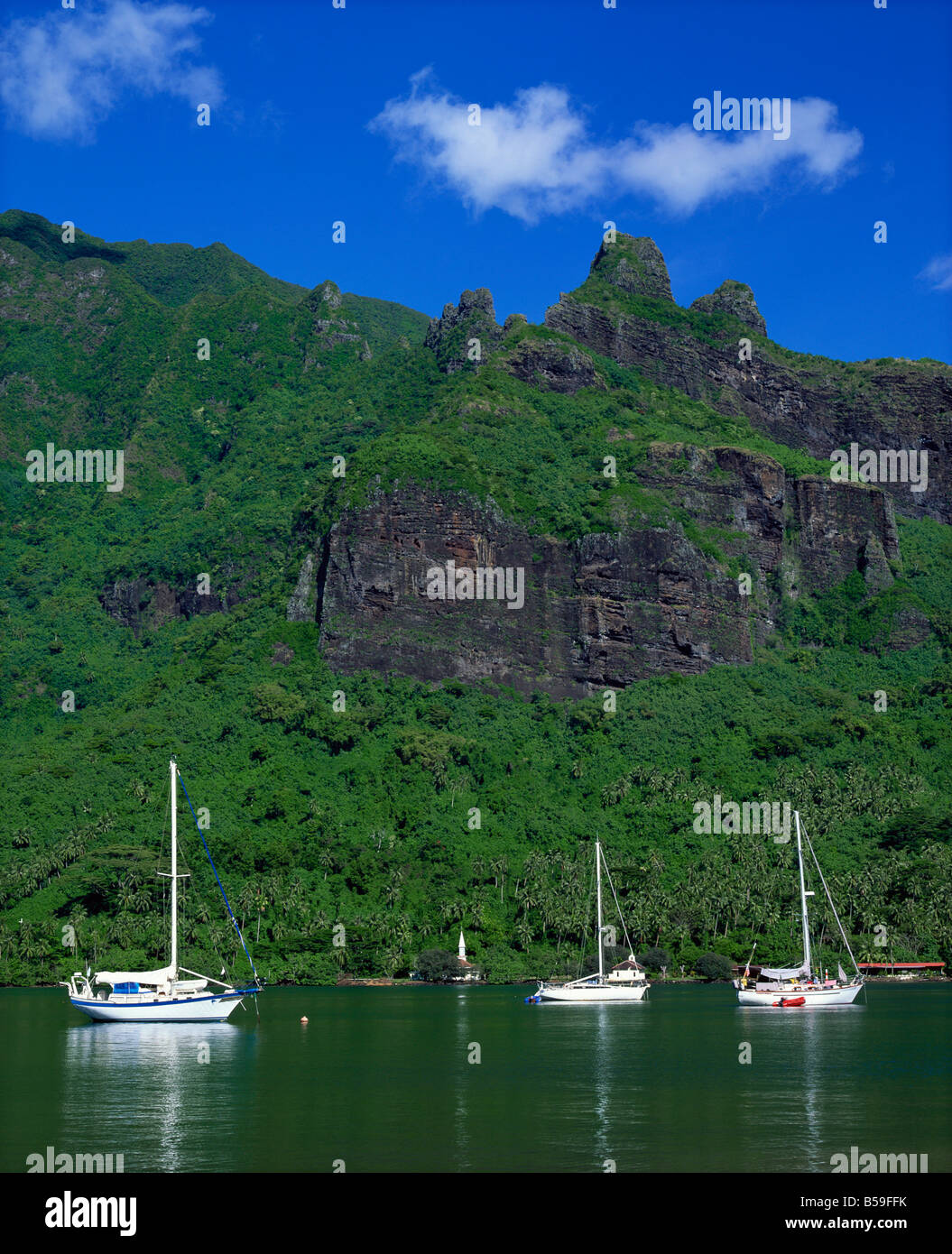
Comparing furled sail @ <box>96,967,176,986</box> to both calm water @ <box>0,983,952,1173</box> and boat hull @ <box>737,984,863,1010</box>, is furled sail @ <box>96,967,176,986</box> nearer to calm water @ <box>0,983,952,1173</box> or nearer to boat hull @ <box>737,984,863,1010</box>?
calm water @ <box>0,983,952,1173</box>

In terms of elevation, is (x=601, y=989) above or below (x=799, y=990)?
below

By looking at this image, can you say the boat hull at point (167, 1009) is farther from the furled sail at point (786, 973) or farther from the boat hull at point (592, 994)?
the furled sail at point (786, 973)

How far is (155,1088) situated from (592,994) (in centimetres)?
5286

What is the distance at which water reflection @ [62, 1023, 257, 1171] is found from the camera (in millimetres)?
37478

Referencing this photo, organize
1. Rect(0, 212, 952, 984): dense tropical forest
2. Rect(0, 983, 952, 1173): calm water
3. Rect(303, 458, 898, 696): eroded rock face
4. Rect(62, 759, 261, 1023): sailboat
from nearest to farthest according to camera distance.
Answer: Rect(0, 983, 952, 1173): calm water < Rect(62, 759, 261, 1023): sailboat < Rect(0, 212, 952, 984): dense tropical forest < Rect(303, 458, 898, 696): eroded rock face

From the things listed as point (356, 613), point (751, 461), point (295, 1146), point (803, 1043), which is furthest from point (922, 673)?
point (295, 1146)

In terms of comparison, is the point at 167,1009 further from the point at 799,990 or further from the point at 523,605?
the point at 523,605

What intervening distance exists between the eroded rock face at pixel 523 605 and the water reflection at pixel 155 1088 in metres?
90.4

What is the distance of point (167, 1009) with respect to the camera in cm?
7331

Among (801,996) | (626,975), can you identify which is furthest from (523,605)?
(801,996)

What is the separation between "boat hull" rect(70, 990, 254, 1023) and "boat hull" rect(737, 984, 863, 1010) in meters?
34.9

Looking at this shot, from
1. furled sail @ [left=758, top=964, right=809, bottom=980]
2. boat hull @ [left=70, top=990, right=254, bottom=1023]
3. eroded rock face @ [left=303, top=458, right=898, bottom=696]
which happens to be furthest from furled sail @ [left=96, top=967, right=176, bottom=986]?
eroded rock face @ [left=303, top=458, right=898, bottom=696]
